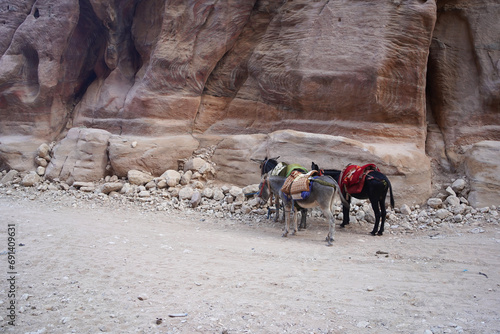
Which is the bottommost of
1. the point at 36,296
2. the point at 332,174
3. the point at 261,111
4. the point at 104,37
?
the point at 36,296

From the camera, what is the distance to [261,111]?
425 inches

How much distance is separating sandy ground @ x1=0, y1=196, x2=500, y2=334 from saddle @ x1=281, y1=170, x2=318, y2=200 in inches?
32.5

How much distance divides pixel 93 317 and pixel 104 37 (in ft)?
41.5

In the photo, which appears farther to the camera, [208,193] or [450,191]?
[208,193]

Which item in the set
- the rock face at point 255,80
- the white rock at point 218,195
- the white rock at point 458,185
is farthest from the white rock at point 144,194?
the white rock at point 458,185

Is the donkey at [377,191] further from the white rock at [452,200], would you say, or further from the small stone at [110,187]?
the small stone at [110,187]

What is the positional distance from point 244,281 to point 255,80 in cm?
817

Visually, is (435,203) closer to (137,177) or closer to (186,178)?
(186,178)

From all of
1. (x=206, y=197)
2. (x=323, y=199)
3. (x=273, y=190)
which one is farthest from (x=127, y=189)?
(x=323, y=199)

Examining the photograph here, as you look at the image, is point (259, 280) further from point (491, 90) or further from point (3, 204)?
point (491, 90)

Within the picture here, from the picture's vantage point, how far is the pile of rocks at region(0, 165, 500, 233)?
7.50 meters

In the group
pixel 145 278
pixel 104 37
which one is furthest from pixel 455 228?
pixel 104 37

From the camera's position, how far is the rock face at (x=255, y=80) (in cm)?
908

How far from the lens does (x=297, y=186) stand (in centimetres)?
632
